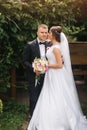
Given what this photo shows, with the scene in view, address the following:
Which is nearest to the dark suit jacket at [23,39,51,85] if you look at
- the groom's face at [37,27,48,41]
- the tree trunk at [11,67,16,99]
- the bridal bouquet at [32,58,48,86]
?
the groom's face at [37,27,48,41]

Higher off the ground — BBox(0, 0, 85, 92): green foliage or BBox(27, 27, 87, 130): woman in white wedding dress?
BBox(0, 0, 85, 92): green foliage

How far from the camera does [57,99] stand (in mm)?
6996

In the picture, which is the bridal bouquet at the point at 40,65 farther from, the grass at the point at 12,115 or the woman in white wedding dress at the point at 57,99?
the grass at the point at 12,115

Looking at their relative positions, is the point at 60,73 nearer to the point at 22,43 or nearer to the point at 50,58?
the point at 50,58

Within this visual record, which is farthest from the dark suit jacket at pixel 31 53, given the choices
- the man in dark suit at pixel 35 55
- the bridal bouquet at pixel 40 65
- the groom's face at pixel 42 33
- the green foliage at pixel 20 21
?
the green foliage at pixel 20 21

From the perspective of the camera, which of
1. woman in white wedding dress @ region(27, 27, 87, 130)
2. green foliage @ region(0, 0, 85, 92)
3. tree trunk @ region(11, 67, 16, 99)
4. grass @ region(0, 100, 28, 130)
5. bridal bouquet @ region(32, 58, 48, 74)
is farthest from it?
tree trunk @ region(11, 67, 16, 99)

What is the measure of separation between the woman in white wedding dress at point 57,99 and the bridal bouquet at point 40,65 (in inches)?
7.2

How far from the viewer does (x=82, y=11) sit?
10.3m

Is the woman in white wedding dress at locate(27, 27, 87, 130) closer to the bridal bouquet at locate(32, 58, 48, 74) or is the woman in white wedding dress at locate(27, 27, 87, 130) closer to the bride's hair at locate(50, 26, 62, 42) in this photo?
the bride's hair at locate(50, 26, 62, 42)

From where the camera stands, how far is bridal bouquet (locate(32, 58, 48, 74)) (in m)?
6.72

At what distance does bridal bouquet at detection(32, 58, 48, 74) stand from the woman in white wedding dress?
0.60ft

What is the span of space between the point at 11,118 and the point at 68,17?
280 centimetres

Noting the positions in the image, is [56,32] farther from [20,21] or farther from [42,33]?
[20,21]

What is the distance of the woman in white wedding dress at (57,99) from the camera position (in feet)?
22.5
